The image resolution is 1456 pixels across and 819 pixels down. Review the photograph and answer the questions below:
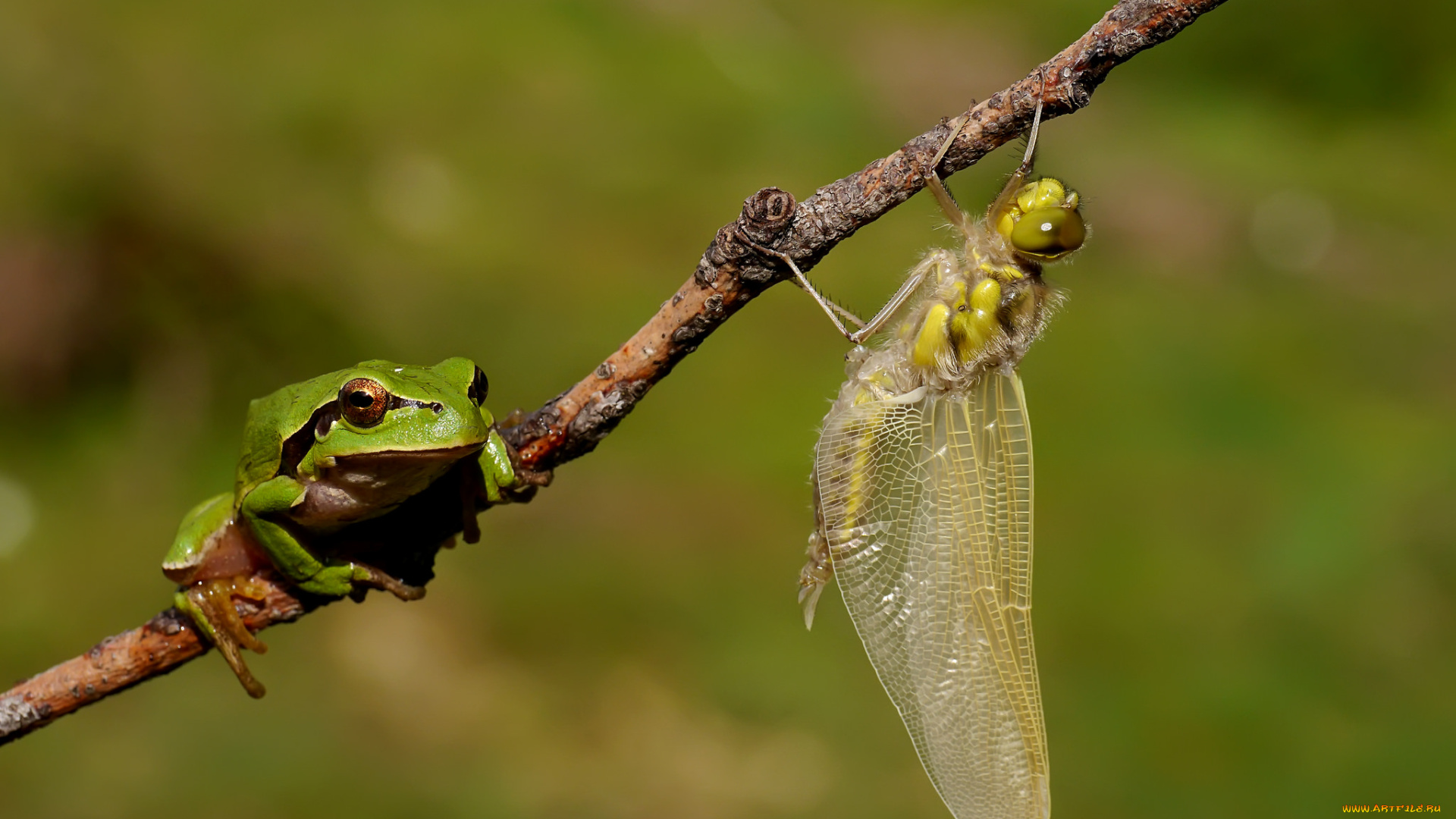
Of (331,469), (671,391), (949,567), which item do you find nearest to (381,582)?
(331,469)

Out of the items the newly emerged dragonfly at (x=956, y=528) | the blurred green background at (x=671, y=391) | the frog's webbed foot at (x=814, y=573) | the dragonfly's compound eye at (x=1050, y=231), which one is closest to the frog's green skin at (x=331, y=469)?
the frog's webbed foot at (x=814, y=573)

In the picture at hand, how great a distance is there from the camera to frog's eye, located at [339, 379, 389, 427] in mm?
3156

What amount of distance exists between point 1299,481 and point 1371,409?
53.4 inches

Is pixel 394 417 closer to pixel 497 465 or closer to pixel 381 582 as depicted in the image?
pixel 497 465

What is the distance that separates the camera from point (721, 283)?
287cm

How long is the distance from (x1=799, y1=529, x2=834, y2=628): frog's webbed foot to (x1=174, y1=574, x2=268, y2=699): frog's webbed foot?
2.00 m

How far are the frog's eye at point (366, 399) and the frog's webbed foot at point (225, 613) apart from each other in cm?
73

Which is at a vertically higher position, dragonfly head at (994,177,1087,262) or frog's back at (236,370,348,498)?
dragonfly head at (994,177,1087,262)

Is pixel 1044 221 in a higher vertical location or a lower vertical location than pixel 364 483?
higher

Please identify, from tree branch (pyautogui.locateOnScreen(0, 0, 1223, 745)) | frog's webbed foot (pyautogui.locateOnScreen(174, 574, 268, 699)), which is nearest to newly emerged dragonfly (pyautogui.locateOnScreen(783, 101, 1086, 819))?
tree branch (pyautogui.locateOnScreen(0, 0, 1223, 745))

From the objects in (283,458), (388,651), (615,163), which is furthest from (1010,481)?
(615,163)

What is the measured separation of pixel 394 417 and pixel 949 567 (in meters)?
2.24

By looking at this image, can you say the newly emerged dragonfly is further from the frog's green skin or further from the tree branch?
the frog's green skin

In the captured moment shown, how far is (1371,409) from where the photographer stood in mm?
9250
